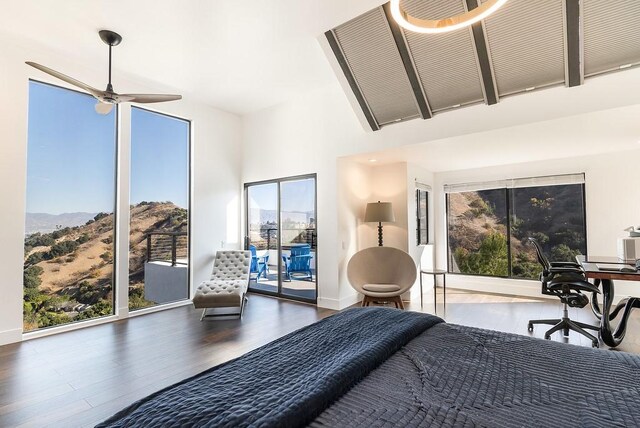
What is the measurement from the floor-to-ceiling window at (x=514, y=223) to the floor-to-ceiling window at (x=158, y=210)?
5.06 m

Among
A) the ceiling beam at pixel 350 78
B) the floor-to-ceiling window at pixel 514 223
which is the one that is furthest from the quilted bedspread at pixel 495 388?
the floor-to-ceiling window at pixel 514 223

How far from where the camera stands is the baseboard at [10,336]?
344 cm

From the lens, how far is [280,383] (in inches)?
44.2

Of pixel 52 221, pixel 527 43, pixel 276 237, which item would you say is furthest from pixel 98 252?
pixel 527 43

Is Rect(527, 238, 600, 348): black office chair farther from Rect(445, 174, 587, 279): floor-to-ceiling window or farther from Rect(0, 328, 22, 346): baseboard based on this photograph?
Rect(0, 328, 22, 346): baseboard

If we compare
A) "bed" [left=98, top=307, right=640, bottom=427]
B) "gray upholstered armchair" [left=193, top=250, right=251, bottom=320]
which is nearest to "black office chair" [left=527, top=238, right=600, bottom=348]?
"bed" [left=98, top=307, right=640, bottom=427]

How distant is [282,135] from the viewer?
5.58 meters

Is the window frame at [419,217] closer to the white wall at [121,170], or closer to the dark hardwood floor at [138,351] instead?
the dark hardwood floor at [138,351]

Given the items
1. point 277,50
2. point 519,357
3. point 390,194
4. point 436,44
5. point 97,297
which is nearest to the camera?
point 519,357

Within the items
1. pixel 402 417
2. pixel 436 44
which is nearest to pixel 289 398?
pixel 402 417

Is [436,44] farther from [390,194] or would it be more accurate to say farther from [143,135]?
[143,135]

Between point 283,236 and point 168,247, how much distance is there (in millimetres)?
1898

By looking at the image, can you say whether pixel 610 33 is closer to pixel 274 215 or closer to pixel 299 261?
pixel 299 261

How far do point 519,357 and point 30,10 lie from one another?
496 cm
